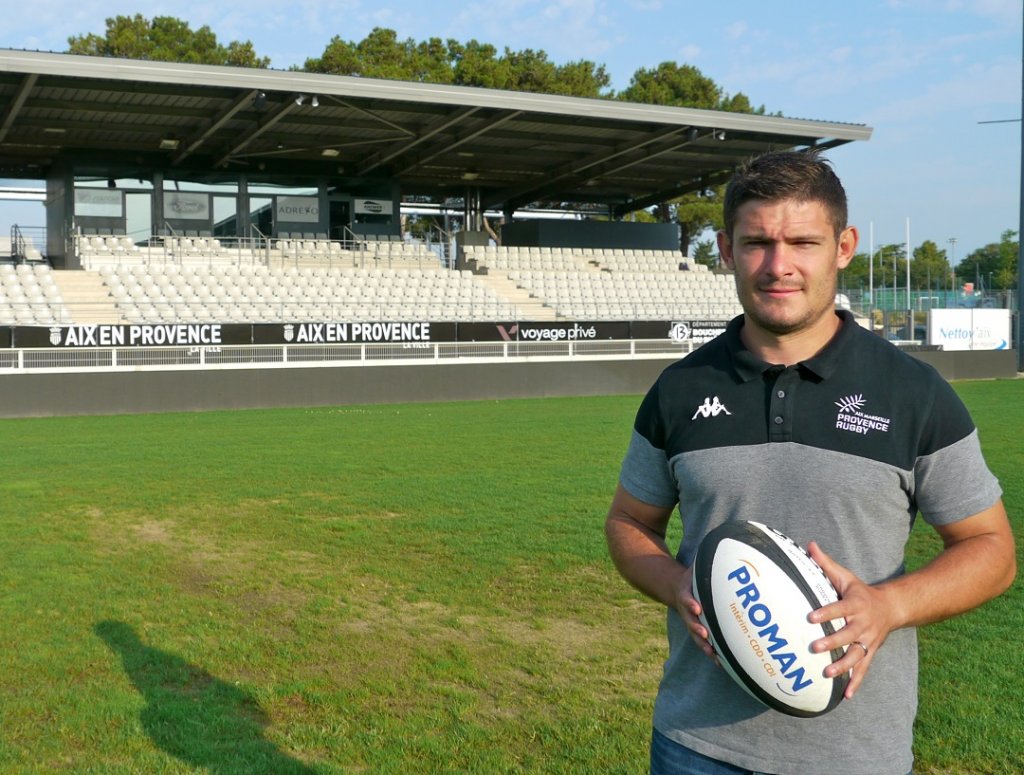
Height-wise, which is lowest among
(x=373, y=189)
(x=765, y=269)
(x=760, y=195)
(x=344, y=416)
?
(x=344, y=416)

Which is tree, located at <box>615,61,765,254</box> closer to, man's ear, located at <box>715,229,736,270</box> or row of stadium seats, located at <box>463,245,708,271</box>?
row of stadium seats, located at <box>463,245,708,271</box>

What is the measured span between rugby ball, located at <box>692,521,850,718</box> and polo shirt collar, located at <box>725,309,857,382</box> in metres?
0.32

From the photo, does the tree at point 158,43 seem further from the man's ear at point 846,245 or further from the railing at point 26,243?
the man's ear at point 846,245

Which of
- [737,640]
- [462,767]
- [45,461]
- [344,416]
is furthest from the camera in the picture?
[344,416]

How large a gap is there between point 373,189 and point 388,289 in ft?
31.3

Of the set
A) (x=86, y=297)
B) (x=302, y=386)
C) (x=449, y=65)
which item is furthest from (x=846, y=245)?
(x=449, y=65)

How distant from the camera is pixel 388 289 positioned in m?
33.2

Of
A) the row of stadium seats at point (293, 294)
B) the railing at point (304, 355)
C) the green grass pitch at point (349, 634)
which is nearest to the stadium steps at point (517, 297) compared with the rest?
the row of stadium seats at point (293, 294)

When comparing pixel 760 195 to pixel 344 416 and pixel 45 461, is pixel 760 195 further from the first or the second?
pixel 344 416

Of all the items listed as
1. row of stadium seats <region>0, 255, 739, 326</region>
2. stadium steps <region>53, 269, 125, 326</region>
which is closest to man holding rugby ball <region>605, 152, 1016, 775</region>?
row of stadium seats <region>0, 255, 739, 326</region>

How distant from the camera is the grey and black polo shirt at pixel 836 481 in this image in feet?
7.22

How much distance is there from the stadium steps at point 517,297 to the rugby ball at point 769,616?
31.1 m

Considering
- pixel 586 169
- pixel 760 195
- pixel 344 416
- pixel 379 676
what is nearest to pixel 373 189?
pixel 586 169

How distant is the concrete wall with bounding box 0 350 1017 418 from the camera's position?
2305 centimetres
